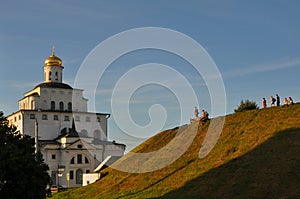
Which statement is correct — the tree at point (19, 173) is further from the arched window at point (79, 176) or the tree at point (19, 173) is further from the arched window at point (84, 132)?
the arched window at point (84, 132)

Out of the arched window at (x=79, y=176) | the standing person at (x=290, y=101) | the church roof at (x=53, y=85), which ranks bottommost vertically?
the arched window at (x=79, y=176)

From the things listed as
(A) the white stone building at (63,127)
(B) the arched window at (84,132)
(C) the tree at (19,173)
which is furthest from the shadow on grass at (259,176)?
(B) the arched window at (84,132)

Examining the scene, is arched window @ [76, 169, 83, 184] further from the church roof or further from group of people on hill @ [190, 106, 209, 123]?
group of people on hill @ [190, 106, 209, 123]

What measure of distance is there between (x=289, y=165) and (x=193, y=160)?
34.0 ft

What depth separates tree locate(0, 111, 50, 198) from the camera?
26781 millimetres

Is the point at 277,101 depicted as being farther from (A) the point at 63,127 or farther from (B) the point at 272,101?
(A) the point at 63,127

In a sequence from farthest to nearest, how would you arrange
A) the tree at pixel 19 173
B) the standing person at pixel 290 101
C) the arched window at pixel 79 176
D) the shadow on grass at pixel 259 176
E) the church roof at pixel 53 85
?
the church roof at pixel 53 85 → the arched window at pixel 79 176 → the standing person at pixel 290 101 → the shadow on grass at pixel 259 176 → the tree at pixel 19 173

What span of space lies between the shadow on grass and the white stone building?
1838 inches

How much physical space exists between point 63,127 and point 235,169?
6260 cm

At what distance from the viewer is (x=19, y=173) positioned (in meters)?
27.2

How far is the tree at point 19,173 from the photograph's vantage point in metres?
26.8

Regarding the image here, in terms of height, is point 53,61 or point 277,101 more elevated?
point 53,61

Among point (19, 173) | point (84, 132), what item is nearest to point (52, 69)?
point (84, 132)

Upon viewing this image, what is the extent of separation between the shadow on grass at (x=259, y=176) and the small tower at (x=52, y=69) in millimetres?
67756
